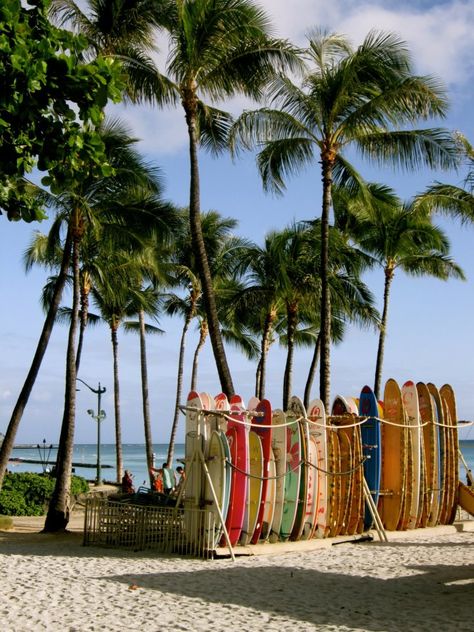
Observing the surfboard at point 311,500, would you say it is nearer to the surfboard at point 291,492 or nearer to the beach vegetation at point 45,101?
the surfboard at point 291,492

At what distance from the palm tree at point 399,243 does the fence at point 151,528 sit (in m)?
14.5

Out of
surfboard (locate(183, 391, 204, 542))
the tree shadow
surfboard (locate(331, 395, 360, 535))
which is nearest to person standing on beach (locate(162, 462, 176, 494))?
surfboard (locate(331, 395, 360, 535))

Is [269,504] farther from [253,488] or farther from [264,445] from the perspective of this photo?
[264,445]

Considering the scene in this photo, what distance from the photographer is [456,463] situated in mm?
16266

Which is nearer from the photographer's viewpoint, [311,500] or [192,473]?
[192,473]

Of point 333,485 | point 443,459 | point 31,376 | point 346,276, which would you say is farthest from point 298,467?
point 346,276

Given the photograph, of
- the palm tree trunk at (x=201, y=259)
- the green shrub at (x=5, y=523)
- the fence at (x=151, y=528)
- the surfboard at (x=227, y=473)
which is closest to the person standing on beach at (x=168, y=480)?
the green shrub at (x=5, y=523)

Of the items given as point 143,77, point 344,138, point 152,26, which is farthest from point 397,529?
point 152,26

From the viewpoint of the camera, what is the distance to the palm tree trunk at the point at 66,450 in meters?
18.1

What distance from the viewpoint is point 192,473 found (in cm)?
1269

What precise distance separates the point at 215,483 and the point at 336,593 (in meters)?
3.52

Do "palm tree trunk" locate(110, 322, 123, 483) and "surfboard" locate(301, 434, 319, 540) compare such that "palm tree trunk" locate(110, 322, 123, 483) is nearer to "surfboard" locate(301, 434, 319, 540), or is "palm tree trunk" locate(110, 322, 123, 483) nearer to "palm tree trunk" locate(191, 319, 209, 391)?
"palm tree trunk" locate(191, 319, 209, 391)

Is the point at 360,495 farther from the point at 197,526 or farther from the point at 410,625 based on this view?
the point at 410,625

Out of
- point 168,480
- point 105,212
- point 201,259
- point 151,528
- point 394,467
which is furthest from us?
point 168,480
